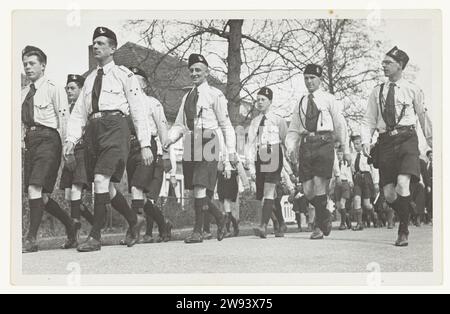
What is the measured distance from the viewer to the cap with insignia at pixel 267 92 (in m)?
8.70

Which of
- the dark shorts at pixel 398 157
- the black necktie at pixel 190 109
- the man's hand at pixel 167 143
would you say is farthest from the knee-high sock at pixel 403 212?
the man's hand at pixel 167 143

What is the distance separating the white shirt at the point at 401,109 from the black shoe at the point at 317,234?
46.5 inches

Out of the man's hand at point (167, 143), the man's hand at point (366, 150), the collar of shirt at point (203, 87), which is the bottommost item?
the man's hand at point (366, 150)

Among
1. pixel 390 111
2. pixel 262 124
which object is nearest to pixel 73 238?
pixel 262 124

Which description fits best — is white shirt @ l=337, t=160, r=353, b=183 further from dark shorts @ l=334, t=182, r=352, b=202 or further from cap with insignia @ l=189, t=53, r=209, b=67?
cap with insignia @ l=189, t=53, r=209, b=67

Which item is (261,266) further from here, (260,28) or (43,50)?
(43,50)

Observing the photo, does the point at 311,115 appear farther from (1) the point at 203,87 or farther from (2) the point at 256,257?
(2) the point at 256,257

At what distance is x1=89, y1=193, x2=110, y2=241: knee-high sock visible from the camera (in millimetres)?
8320

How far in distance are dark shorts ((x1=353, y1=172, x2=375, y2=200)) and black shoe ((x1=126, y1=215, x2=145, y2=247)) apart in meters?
2.58

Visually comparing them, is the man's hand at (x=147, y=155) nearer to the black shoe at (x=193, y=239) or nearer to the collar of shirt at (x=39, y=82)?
the black shoe at (x=193, y=239)

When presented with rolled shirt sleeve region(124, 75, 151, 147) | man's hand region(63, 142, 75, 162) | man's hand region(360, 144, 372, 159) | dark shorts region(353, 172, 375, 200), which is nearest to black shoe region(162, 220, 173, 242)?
rolled shirt sleeve region(124, 75, 151, 147)

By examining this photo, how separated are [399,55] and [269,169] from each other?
1.99 meters

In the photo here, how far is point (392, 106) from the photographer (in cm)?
866
